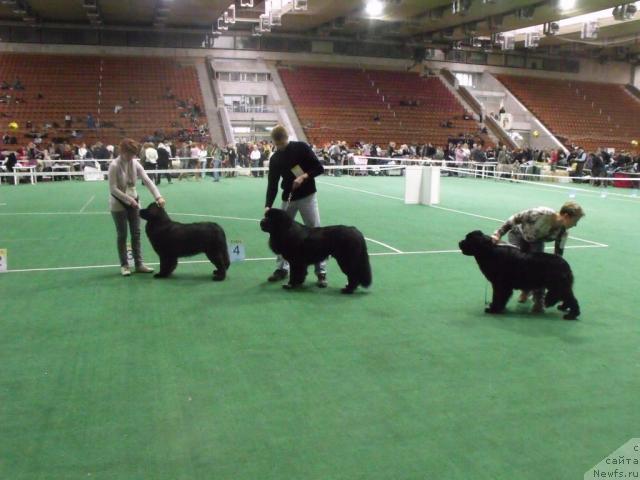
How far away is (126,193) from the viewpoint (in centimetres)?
681

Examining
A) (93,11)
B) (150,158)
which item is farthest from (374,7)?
(150,158)

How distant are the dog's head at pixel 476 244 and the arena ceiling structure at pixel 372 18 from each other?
20.1 m

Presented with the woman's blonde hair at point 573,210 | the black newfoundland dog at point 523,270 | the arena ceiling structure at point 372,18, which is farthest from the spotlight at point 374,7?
the black newfoundland dog at point 523,270

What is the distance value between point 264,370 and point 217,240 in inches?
116

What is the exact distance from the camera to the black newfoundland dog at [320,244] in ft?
20.3

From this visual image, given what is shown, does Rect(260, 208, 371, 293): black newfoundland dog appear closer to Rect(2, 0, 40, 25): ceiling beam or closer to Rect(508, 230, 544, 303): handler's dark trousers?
Rect(508, 230, 544, 303): handler's dark trousers

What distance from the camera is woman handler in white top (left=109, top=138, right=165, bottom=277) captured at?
22.1 feet

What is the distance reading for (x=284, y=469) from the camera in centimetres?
298

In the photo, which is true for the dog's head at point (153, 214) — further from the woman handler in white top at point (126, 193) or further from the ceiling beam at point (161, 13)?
the ceiling beam at point (161, 13)

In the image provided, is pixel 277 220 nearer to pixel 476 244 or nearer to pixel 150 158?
pixel 476 244

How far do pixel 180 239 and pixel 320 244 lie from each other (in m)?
1.71

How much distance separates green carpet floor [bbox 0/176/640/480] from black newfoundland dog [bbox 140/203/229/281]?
0.93 feet

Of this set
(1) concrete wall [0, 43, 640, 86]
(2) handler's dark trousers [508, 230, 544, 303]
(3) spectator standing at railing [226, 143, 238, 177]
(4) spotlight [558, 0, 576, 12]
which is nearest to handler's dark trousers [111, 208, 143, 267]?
(2) handler's dark trousers [508, 230, 544, 303]

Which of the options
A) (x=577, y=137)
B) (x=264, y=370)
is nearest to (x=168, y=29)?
(x=577, y=137)
